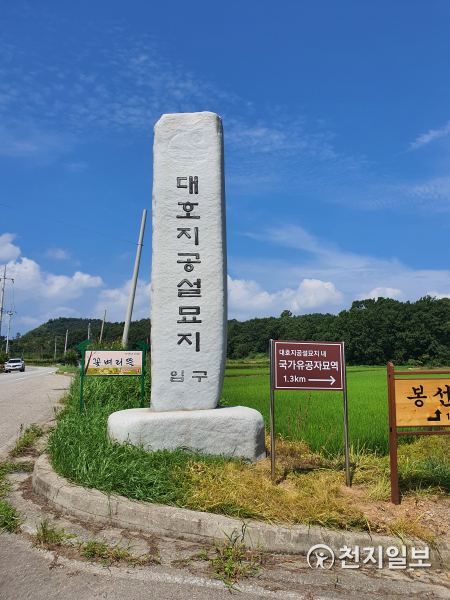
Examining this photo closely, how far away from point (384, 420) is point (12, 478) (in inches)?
209

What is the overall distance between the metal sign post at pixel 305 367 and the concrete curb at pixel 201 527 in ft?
3.92

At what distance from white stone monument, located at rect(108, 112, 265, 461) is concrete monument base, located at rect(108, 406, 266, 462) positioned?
0.04ft

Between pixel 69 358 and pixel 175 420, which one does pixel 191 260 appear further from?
pixel 69 358

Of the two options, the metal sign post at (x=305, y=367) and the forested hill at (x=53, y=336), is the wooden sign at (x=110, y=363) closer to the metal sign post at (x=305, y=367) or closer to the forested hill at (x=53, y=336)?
the metal sign post at (x=305, y=367)

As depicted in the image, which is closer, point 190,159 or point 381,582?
point 381,582

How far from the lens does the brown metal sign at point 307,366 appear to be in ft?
14.2

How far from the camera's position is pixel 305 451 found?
17.8 ft

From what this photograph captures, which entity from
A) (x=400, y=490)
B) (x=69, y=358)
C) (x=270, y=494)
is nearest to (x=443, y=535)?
(x=400, y=490)

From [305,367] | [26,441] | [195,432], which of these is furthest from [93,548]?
[26,441]

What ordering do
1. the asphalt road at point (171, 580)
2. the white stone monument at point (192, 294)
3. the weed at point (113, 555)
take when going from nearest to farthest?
the asphalt road at point (171, 580) → the weed at point (113, 555) → the white stone monument at point (192, 294)

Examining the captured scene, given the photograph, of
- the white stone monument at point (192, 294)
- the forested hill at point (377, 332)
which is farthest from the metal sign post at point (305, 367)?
the forested hill at point (377, 332)

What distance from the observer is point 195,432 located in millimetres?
4898

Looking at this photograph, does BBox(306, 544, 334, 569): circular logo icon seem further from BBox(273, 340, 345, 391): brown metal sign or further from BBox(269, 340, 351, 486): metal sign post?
BBox(273, 340, 345, 391): brown metal sign

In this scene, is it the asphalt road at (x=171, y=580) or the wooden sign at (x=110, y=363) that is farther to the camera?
the wooden sign at (x=110, y=363)
